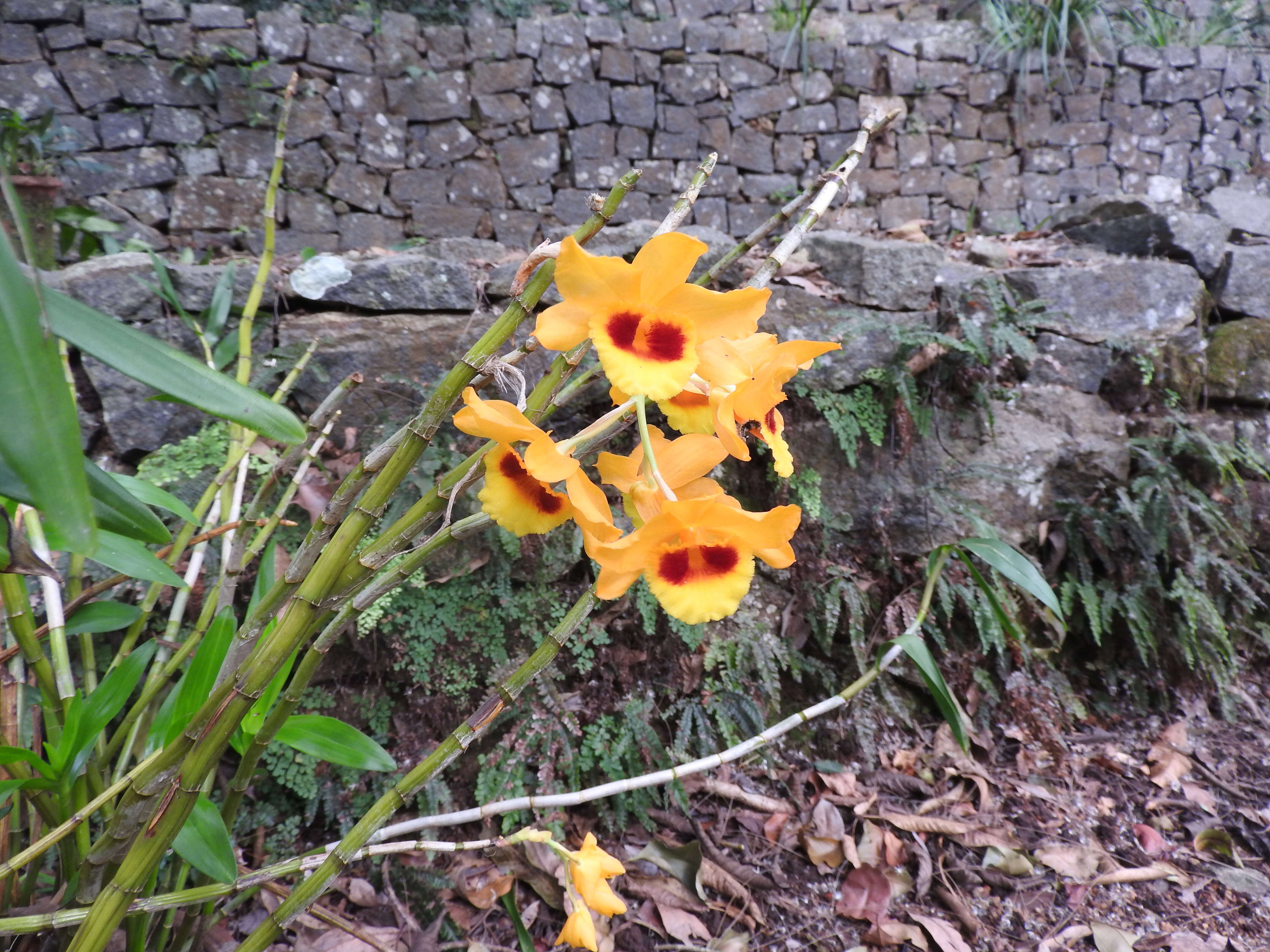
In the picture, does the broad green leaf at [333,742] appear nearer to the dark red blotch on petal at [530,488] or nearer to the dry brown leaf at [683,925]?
the dark red blotch on petal at [530,488]

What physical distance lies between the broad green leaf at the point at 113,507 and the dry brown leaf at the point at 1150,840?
2.42 m

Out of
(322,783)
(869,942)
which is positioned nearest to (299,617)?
(322,783)

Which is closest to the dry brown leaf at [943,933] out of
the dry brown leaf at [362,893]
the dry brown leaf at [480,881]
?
the dry brown leaf at [480,881]

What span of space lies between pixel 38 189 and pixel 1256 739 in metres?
4.57

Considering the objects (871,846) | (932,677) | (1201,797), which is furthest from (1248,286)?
(932,677)

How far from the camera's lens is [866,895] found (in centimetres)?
161

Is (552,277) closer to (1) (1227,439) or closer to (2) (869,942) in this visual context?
(2) (869,942)

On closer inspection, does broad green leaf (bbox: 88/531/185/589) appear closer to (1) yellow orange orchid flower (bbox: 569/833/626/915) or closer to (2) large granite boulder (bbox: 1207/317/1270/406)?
(1) yellow orange orchid flower (bbox: 569/833/626/915)

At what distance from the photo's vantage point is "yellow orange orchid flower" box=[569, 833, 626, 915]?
72 centimetres

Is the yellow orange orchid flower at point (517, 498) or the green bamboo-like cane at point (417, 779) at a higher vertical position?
the yellow orange orchid flower at point (517, 498)

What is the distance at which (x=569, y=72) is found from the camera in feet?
15.5

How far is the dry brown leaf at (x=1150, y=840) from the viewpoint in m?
1.82

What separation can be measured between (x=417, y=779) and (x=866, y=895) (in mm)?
1342

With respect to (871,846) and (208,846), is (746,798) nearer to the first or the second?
(871,846)
